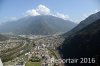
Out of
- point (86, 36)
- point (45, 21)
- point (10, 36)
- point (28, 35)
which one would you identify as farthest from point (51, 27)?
point (86, 36)

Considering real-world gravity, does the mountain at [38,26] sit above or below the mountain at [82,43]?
above

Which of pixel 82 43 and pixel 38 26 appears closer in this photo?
pixel 82 43

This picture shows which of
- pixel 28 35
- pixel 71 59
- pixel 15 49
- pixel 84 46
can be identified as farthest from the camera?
pixel 28 35

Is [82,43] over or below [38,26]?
below

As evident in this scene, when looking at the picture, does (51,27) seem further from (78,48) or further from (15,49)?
(78,48)

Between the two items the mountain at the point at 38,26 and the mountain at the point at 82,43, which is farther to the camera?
the mountain at the point at 38,26

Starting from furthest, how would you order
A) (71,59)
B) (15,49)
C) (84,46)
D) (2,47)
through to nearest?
(15,49), (2,47), (84,46), (71,59)

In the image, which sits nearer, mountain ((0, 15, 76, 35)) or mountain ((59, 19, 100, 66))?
mountain ((59, 19, 100, 66))

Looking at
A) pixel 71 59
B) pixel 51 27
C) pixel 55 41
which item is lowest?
pixel 71 59

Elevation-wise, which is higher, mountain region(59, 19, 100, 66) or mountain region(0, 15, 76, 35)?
mountain region(0, 15, 76, 35)

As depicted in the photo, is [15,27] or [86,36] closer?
[86,36]

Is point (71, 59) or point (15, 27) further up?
point (15, 27)
